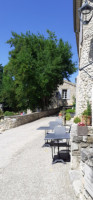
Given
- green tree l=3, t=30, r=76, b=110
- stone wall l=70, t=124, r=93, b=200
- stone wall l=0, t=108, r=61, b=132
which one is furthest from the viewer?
green tree l=3, t=30, r=76, b=110

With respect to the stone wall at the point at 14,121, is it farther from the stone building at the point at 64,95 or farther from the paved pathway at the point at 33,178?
the stone building at the point at 64,95

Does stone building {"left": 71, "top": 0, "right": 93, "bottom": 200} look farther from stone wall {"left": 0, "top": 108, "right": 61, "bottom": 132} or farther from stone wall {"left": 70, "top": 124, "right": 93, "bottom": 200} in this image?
stone wall {"left": 0, "top": 108, "right": 61, "bottom": 132}

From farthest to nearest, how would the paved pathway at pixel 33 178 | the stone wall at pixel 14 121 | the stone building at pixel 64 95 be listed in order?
the stone building at pixel 64 95
the stone wall at pixel 14 121
the paved pathway at pixel 33 178

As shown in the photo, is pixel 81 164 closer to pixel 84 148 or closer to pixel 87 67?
pixel 84 148

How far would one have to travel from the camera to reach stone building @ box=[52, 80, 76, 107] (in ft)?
109

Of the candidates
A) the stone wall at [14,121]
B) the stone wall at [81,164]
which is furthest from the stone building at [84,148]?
the stone wall at [14,121]

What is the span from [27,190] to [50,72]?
17805 mm

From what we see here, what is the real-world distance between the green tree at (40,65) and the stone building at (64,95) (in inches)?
333

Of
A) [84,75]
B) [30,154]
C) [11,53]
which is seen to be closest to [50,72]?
[11,53]

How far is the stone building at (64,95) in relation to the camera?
33219 millimetres

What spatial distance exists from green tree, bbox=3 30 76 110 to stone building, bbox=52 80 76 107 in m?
8.45

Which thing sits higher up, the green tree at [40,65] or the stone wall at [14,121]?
the green tree at [40,65]

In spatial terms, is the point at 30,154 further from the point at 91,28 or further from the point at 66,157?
the point at 91,28

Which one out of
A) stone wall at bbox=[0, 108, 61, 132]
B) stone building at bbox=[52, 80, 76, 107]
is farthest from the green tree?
stone building at bbox=[52, 80, 76, 107]
